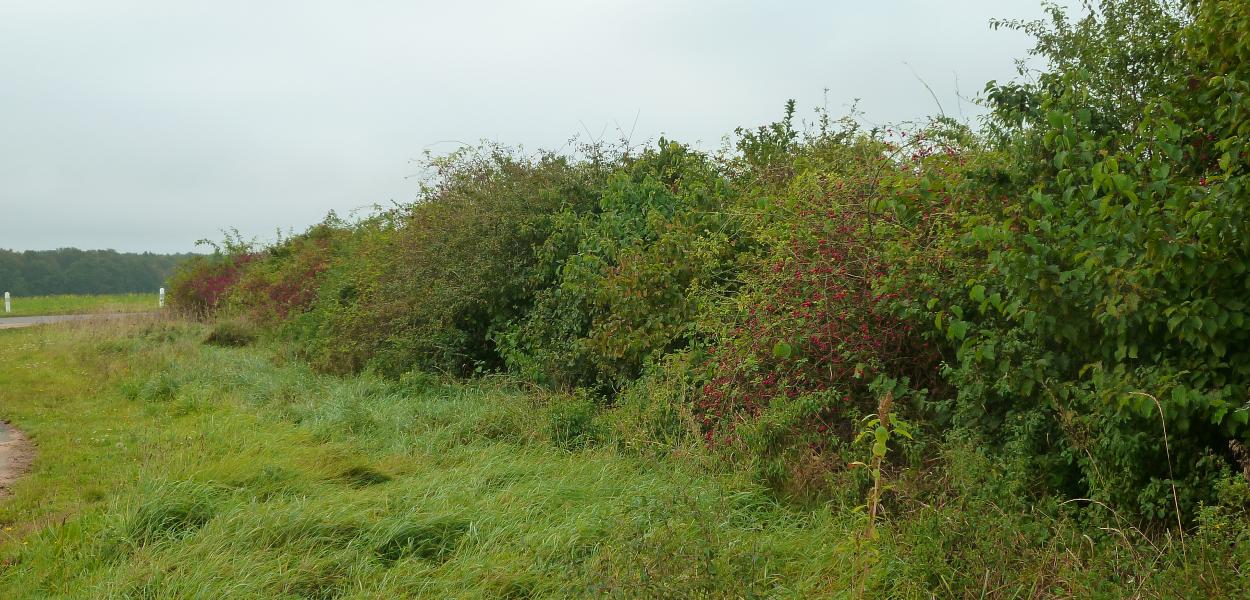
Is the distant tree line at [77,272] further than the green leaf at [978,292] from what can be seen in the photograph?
Yes

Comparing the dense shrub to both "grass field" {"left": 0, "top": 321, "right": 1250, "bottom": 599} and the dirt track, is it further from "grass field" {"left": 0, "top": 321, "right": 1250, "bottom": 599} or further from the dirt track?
the dirt track

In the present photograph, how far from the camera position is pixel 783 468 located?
20.9 feet

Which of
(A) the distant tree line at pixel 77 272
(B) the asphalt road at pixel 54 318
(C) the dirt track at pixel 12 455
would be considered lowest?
(C) the dirt track at pixel 12 455

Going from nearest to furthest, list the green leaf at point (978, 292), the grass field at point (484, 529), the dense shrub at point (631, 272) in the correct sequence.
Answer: the grass field at point (484, 529), the green leaf at point (978, 292), the dense shrub at point (631, 272)

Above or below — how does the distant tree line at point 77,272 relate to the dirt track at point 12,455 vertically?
above

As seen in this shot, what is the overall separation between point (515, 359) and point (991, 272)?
22.2 ft

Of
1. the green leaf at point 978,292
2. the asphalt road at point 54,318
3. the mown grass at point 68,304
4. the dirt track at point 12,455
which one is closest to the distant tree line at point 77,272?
the mown grass at point 68,304

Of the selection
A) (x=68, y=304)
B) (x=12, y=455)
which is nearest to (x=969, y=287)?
(x=12, y=455)

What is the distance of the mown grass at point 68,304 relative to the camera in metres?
32.2

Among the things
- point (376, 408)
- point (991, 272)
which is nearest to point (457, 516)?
point (991, 272)

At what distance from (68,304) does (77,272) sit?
49.4ft

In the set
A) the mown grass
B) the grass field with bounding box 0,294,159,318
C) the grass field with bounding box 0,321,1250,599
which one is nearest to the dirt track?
the grass field with bounding box 0,321,1250,599

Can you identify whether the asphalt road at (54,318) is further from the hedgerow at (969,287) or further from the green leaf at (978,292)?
the green leaf at (978,292)

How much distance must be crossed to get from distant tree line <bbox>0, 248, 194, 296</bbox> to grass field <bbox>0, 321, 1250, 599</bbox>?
42010 mm
